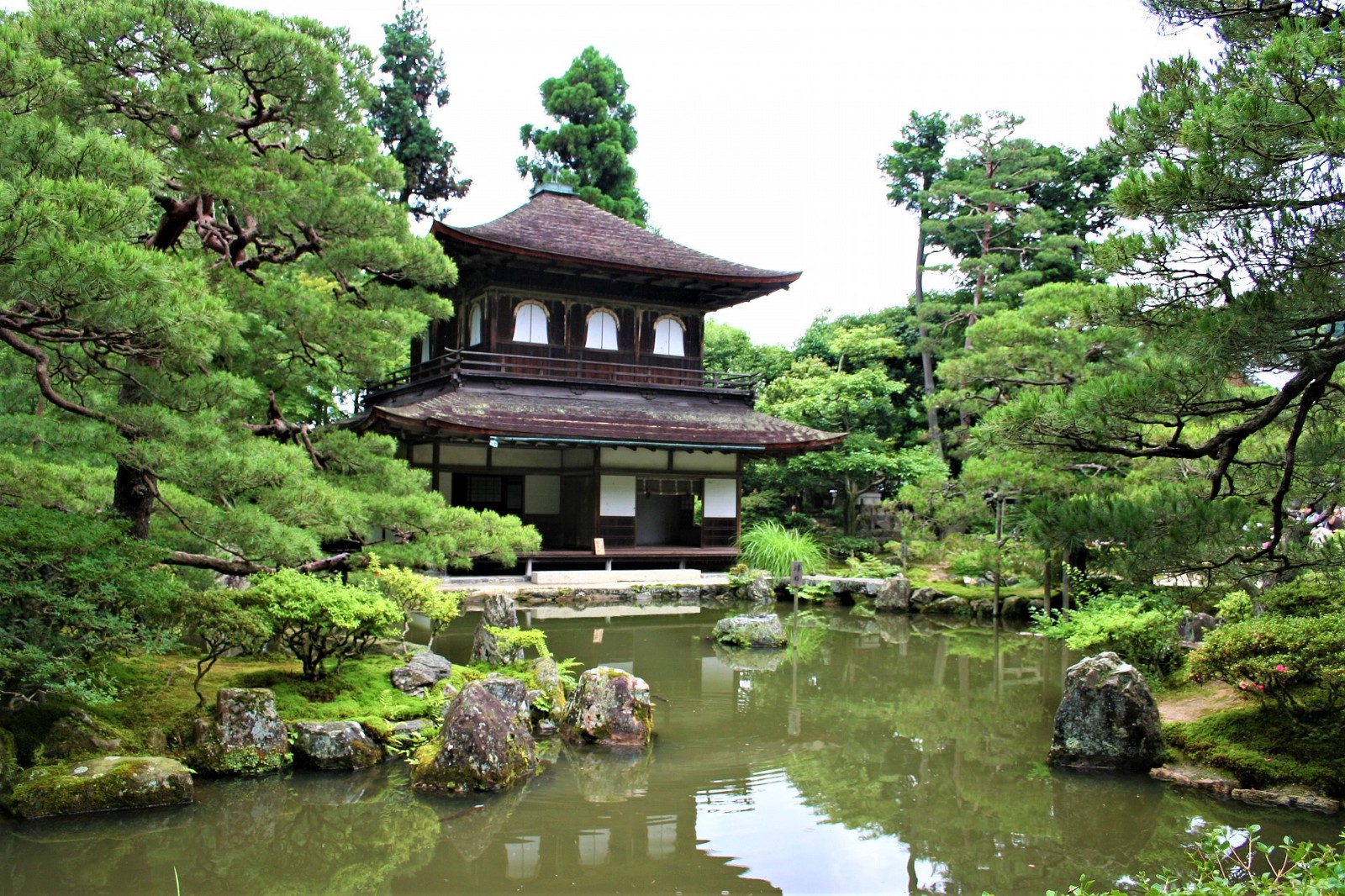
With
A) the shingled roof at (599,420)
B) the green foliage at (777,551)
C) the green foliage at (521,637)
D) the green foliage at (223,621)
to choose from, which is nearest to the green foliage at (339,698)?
the green foliage at (223,621)

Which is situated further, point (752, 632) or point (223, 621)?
point (752, 632)

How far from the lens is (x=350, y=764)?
698 centimetres

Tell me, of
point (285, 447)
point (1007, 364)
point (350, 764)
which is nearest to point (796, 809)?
point (350, 764)

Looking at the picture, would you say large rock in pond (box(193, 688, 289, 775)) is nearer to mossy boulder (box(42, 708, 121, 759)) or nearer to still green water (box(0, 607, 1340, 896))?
still green water (box(0, 607, 1340, 896))

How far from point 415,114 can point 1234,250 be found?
2800 centimetres

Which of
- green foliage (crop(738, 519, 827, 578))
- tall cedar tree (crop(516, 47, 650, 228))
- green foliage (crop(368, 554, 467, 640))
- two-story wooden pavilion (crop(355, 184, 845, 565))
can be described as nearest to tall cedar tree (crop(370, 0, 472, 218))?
tall cedar tree (crop(516, 47, 650, 228))

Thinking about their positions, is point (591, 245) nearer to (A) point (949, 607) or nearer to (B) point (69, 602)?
(A) point (949, 607)

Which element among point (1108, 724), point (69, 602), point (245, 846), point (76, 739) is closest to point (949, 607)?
point (1108, 724)

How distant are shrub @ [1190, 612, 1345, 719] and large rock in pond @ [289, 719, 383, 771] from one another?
20.0 ft

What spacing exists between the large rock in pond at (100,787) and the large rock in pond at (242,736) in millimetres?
424

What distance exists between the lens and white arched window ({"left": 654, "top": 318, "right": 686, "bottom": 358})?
2123 cm

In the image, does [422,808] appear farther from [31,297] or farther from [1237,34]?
[1237,34]

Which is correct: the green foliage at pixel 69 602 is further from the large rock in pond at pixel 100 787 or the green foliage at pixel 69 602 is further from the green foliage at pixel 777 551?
the green foliage at pixel 777 551

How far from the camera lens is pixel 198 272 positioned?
625 cm
